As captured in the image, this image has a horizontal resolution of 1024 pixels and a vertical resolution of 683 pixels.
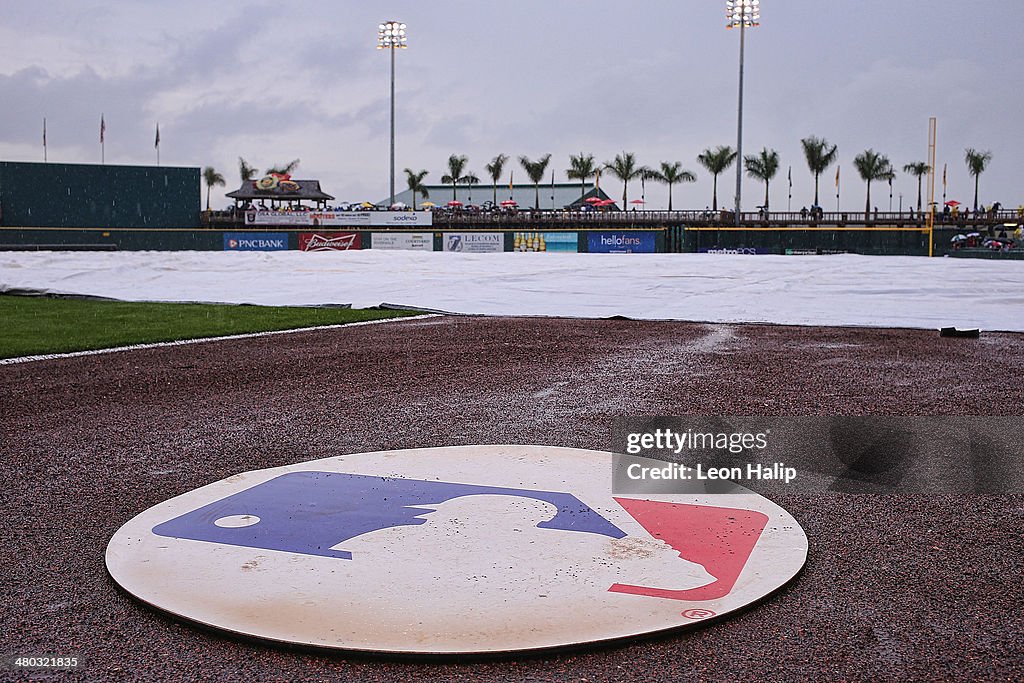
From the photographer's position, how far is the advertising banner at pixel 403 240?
40.6 m

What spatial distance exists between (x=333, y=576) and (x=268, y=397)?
13.2 feet

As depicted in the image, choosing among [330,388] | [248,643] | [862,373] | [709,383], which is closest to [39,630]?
[248,643]

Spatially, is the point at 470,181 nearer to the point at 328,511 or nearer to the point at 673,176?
the point at 673,176

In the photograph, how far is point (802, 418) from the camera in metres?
6.02

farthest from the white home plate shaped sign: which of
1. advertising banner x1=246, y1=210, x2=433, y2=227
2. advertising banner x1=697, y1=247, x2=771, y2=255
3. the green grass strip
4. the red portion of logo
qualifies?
advertising banner x1=246, y1=210, x2=433, y2=227

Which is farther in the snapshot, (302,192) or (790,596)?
(302,192)

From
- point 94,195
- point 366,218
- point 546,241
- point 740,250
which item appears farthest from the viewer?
point 94,195

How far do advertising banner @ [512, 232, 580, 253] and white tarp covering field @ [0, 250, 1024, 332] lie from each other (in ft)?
52.6

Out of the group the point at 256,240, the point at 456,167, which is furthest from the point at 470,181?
the point at 256,240

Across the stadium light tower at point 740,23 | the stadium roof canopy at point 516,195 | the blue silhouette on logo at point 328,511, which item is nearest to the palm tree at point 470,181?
the stadium roof canopy at point 516,195

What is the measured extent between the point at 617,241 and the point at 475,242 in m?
6.19

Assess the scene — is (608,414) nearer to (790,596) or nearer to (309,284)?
(790,596)

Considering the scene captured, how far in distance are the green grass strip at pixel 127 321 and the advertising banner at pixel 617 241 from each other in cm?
2389

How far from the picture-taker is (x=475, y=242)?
131 ft
